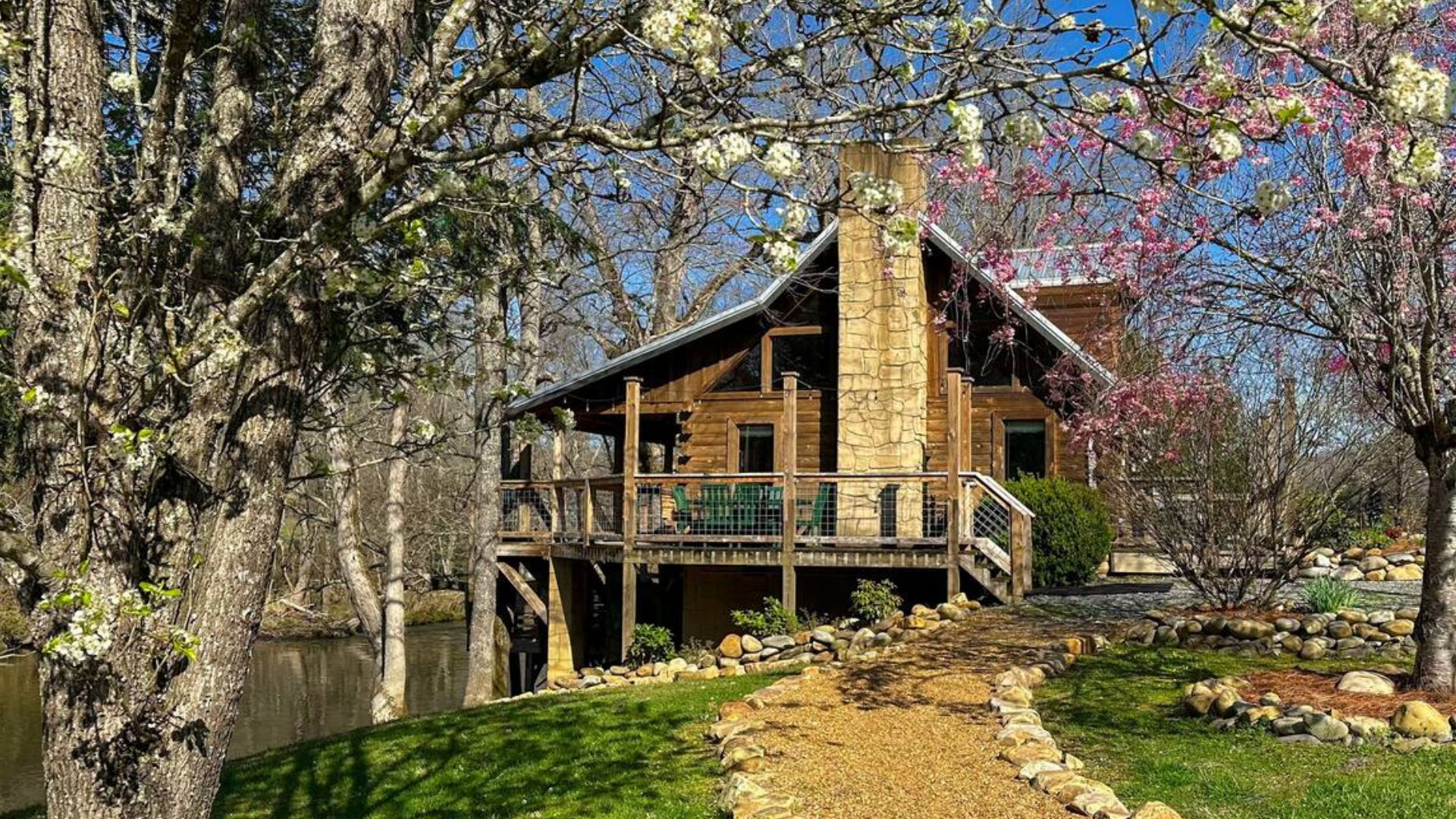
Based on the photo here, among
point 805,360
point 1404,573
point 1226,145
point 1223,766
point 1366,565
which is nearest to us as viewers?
point 1226,145

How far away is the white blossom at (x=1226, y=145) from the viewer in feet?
11.0

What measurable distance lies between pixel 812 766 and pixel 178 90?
5214mm

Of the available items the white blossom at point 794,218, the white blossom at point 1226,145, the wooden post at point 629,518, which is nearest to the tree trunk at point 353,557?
the wooden post at point 629,518

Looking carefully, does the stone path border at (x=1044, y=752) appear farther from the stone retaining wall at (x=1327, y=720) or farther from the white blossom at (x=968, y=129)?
the white blossom at (x=968, y=129)

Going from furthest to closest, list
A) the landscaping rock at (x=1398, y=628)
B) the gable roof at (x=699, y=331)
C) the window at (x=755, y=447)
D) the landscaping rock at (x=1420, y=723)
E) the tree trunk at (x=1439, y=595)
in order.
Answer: the window at (x=755, y=447) → the gable roof at (x=699, y=331) → the landscaping rock at (x=1398, y=628) → the tree trunk at (x=1439, y=595) → the landscaping rock at (x=1420, y=723)

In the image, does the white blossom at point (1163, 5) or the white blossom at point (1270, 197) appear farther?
the white blossom at point (1270, 197)

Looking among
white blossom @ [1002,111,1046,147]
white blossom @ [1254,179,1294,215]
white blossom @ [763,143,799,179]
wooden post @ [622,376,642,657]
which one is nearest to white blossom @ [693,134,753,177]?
white blossom @ [763,143,799,179]

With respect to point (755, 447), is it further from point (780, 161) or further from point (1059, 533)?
point (780, 161)

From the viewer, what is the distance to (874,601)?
45.3 feet

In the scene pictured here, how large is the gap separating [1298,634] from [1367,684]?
3014 millimetres

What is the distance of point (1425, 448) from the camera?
8375mm

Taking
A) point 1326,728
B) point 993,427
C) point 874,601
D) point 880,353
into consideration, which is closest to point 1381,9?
point 1326,728

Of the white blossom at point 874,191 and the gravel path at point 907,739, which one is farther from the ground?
the white blossom at point 874,191

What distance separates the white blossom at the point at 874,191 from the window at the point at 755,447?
52.0ft
